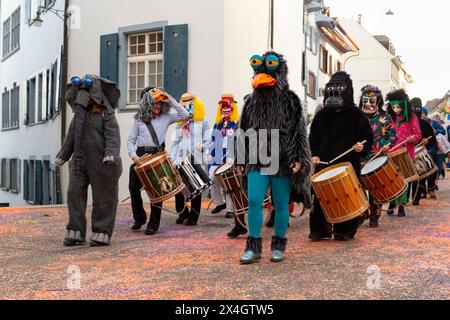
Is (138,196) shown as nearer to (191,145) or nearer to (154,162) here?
(154,162)

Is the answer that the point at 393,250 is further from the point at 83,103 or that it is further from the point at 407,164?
the point at 83,103

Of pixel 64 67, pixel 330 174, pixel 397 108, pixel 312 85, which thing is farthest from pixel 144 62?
pixel 312 85

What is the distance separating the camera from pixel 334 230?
23.5 ft

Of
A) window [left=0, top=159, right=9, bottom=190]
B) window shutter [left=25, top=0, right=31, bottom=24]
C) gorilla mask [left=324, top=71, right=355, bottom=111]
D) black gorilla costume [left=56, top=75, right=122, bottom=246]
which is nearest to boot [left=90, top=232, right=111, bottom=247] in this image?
black gorilla costume [left=56, top=75, right=122, bottom=246]

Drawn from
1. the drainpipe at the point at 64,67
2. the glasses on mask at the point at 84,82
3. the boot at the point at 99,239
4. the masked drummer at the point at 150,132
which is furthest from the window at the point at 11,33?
the boot at the point at 99,239

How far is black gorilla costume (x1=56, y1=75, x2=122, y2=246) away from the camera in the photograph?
685cm

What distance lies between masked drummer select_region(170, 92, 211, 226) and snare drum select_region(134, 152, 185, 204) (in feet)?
3.54

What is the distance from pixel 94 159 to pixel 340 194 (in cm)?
256

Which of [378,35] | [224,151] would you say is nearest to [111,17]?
[224,151]

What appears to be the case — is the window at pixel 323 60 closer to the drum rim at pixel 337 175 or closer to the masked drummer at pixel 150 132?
the masked drummer at pixel 150 132

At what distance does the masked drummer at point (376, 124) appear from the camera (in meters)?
8.27

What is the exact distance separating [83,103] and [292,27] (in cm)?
1198

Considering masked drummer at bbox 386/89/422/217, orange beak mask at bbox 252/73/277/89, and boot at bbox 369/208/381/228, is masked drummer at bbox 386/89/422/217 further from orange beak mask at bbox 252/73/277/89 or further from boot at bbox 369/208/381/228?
orange beak mask at bbox 252/73/277/89

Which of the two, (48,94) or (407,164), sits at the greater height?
(48,94)
